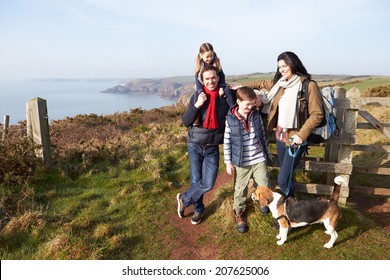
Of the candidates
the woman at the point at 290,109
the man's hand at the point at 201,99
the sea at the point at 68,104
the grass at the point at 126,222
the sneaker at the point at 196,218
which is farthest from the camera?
the sea at the point at 68,104

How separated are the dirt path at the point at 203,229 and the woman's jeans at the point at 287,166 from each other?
1.38 metres

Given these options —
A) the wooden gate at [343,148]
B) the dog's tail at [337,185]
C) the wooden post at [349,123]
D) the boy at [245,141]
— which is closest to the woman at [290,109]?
the boy at [245,141]

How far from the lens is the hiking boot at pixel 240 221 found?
4172 mm

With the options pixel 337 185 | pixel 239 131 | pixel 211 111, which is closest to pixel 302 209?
pixel 337 185

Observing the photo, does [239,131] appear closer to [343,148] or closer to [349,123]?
[349,123]

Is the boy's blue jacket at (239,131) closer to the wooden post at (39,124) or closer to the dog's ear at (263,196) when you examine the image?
the dog's ear at (263,196)

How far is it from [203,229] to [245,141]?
1744 millimetres

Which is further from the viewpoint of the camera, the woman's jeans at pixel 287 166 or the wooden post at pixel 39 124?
the wooden post at pixel 39 124

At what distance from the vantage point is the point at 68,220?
4648mm

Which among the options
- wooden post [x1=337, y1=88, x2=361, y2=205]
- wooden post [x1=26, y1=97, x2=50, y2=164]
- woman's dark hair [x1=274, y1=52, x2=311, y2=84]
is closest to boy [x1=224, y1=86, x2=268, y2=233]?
woman's dark hair [x1=274, y1=52, x2=311, y2=84]

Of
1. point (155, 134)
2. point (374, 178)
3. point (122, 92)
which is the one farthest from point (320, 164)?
point (122, 92)

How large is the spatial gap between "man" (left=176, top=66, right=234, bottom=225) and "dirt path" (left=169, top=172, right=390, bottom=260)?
21 cm

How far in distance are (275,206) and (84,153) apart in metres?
5.88

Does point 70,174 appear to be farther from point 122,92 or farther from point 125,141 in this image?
point 122,92
